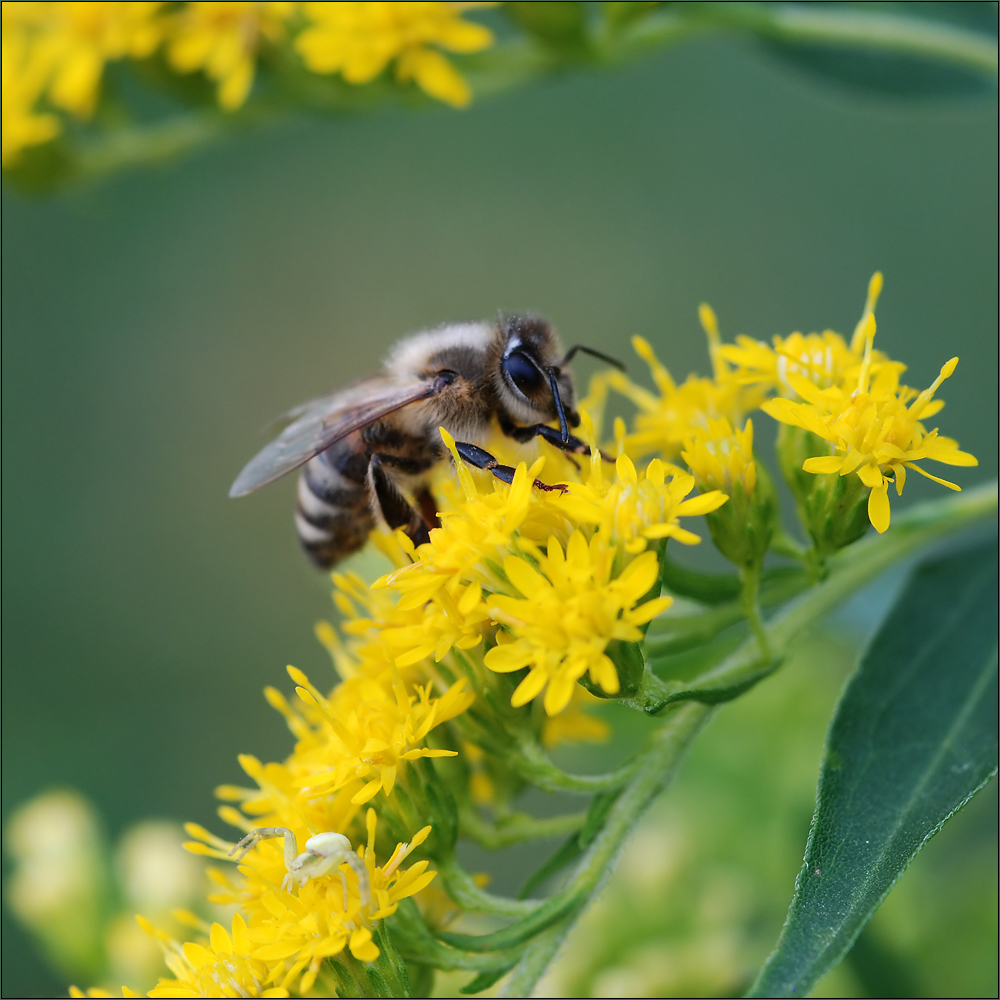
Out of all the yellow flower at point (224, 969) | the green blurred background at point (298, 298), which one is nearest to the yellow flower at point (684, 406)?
the yellow flower at point (224, 969)

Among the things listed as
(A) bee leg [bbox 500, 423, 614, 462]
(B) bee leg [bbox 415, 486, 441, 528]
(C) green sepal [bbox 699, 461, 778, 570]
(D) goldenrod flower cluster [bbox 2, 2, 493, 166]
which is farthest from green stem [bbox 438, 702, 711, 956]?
(D) goldenrod flower cluster [bbox 2, 2, 493, 166]

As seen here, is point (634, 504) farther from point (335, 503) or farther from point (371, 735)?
point (335, 503)

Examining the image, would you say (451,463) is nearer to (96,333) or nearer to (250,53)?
(250,53)

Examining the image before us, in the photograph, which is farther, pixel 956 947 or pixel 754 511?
pixel 956 947

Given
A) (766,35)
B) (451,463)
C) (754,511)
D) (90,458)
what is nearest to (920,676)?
(754,511)

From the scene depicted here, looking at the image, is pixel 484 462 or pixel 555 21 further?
pixel 555 21

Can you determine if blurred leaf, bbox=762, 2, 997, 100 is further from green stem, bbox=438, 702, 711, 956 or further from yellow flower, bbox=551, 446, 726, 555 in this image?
green stem, bbox=438, 702, 711, 956

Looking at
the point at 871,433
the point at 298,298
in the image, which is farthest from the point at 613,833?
the point at 298,298
